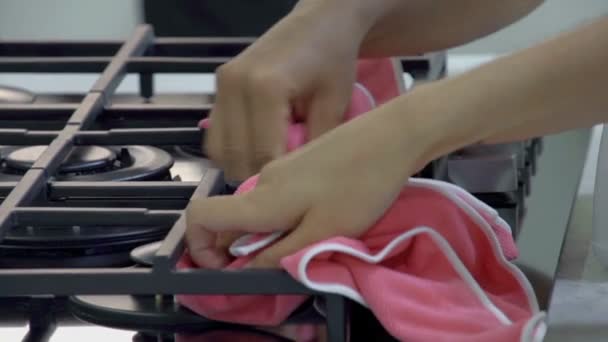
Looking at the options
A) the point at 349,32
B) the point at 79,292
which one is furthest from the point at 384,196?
the point at 349,32

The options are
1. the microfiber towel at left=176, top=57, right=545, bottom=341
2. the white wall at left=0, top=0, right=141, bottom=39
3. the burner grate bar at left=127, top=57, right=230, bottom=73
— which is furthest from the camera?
the white wall at left=0, top=0, right=141, bottom=39

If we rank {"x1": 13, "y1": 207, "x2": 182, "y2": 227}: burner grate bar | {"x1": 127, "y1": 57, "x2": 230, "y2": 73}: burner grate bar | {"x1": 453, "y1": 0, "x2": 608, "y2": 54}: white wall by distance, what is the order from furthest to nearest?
{"x1": 453, "y1": 0, "x2": 608, "y2": 54}: white wall < {"x1": 127, "y1": 57, "x2": 230, "y2": 73}: burner grate bar < {"x1": 13, "y1": 207, "x2": 182, "y2": 227}: burner grate bar

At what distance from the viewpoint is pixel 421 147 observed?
1.89 ft

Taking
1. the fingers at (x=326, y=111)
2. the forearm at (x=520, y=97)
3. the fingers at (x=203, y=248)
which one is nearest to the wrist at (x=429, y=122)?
the forearm at (x=520, y=97)

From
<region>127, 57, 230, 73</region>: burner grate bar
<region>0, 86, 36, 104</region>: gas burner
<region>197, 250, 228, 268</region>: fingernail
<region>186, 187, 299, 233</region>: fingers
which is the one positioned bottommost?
<region>0, 86, 36, 104</region>: gas burner

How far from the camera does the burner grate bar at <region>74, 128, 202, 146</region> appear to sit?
2.65 feet

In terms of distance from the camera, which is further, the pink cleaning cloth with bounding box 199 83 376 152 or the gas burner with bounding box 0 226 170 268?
the pink cleaning cloth with bounding box 199 83 376 152

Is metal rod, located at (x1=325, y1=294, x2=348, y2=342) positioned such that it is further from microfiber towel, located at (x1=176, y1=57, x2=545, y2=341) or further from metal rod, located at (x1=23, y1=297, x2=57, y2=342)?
metal rod, located at (x1=23, y1=297, x2=57, y2=342)

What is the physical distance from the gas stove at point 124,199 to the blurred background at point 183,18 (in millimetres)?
867

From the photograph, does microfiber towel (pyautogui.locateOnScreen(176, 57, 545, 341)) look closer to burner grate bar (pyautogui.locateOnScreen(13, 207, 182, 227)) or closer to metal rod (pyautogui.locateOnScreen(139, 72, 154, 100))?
burner grate bar (pyautogui.locateOnScreen(13, 207, 182, 227))

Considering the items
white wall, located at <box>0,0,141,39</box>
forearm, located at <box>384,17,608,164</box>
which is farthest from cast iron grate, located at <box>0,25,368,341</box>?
white wall, located at <box>0,0,141,39</box>

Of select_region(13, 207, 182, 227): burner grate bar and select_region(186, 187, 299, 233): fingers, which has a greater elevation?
select_region(186, 187, 299, 233): fingers

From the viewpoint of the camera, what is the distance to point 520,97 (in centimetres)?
56

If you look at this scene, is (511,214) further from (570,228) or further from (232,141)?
(232,141)
